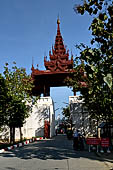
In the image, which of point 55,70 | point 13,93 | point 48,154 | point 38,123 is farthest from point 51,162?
point 55,70

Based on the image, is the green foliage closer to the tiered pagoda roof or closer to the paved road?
the paved road

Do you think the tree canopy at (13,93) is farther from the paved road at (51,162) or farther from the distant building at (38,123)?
the distant building at (38,123)

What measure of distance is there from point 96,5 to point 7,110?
54.7 feet

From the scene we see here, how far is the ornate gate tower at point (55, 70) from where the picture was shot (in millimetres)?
39750

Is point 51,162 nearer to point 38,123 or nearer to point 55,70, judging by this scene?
point 38,123

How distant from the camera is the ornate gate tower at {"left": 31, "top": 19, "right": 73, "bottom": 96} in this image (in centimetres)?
3975

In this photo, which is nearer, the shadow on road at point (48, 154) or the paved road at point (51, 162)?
the paved road at point (51, 162)

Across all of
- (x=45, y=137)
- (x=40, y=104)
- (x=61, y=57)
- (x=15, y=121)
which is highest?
(x=61, y=57)

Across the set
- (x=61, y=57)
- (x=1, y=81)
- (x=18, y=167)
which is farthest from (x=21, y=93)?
(x=61, y=57)

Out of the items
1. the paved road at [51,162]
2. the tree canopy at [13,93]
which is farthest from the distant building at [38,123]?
the paved road at [51,162]

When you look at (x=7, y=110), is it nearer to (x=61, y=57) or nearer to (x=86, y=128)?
(x=86, y=128)

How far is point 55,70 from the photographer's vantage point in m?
40.3

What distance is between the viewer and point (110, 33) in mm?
7156

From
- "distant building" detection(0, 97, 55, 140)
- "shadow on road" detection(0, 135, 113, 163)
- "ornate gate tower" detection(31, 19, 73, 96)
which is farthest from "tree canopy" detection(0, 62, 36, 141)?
"ornate gate tower" detection(31, 19, 73, 96)
